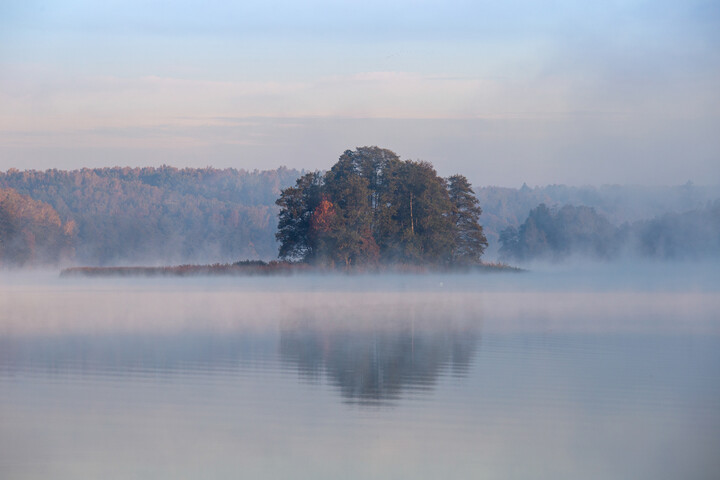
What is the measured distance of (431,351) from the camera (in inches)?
726

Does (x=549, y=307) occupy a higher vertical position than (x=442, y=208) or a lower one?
lower

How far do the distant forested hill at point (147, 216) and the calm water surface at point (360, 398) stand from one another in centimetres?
11346

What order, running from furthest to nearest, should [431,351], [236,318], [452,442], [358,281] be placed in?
[358,281] → [236,318] → [431,351] → [452,442]

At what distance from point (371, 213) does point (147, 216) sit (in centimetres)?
9892

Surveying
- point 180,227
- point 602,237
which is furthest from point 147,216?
point 602,237

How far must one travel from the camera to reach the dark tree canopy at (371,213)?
6291 cm

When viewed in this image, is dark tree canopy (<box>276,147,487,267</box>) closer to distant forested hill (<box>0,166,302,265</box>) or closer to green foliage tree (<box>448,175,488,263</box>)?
green foliage tree (<box>448,175,488,263</box>)

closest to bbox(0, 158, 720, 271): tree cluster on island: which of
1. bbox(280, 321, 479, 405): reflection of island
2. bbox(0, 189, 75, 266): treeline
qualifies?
bbox(0, 189, 75, 266): treeline

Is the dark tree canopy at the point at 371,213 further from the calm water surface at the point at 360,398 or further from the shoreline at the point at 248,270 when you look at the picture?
the calm water surface at the point at 360,398

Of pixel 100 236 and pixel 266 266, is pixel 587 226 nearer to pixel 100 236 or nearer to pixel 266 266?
pixel 266 266

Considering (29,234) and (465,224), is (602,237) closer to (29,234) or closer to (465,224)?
(465,224)

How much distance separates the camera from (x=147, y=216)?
15488cm

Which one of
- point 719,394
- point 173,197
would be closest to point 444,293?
point 719,394

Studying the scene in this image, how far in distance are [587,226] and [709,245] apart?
16518 mm
